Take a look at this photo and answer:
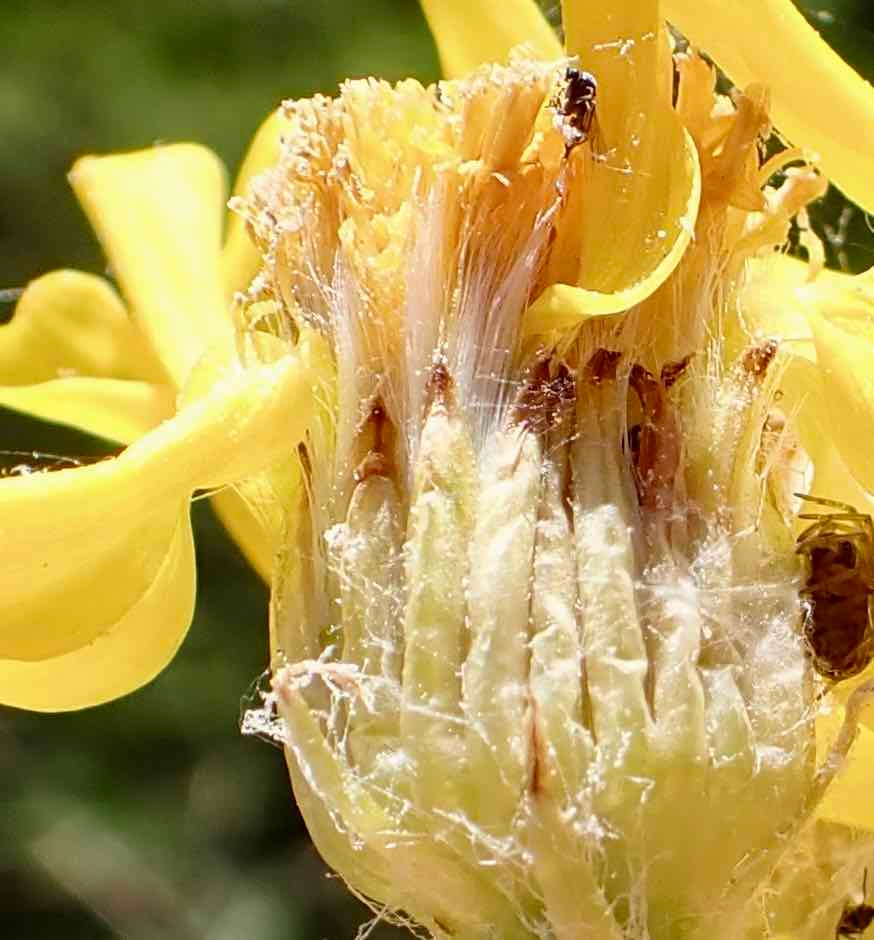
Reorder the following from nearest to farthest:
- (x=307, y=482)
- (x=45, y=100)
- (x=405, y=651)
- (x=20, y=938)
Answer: (x=405, y=651) → (x=307, y=482) → (x=20, y=938) → (x=45, y=100)

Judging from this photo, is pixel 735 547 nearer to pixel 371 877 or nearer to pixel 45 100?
pixel 371 877

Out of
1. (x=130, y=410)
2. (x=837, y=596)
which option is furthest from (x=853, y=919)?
(x=130, y=410)

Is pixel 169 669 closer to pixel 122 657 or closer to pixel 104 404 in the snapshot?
pixel 104 404

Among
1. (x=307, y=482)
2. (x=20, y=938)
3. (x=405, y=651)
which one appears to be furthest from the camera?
(x=20, y=938)

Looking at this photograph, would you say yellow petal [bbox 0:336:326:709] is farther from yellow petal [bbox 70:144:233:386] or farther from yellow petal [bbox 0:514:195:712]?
yellow petal [bbox 70:144:233:386]

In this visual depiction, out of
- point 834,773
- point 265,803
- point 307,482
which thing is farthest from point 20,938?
point 834,773

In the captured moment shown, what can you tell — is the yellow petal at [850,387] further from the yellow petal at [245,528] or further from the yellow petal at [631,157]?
the yellow petal at [245,528]

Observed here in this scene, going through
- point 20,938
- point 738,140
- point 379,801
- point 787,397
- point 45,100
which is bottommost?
point 20,938

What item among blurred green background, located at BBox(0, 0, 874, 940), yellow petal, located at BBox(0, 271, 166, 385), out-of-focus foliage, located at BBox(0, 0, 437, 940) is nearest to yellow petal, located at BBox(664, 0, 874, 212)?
yellow petal, located at BBox(0, 271, 166, 385)
